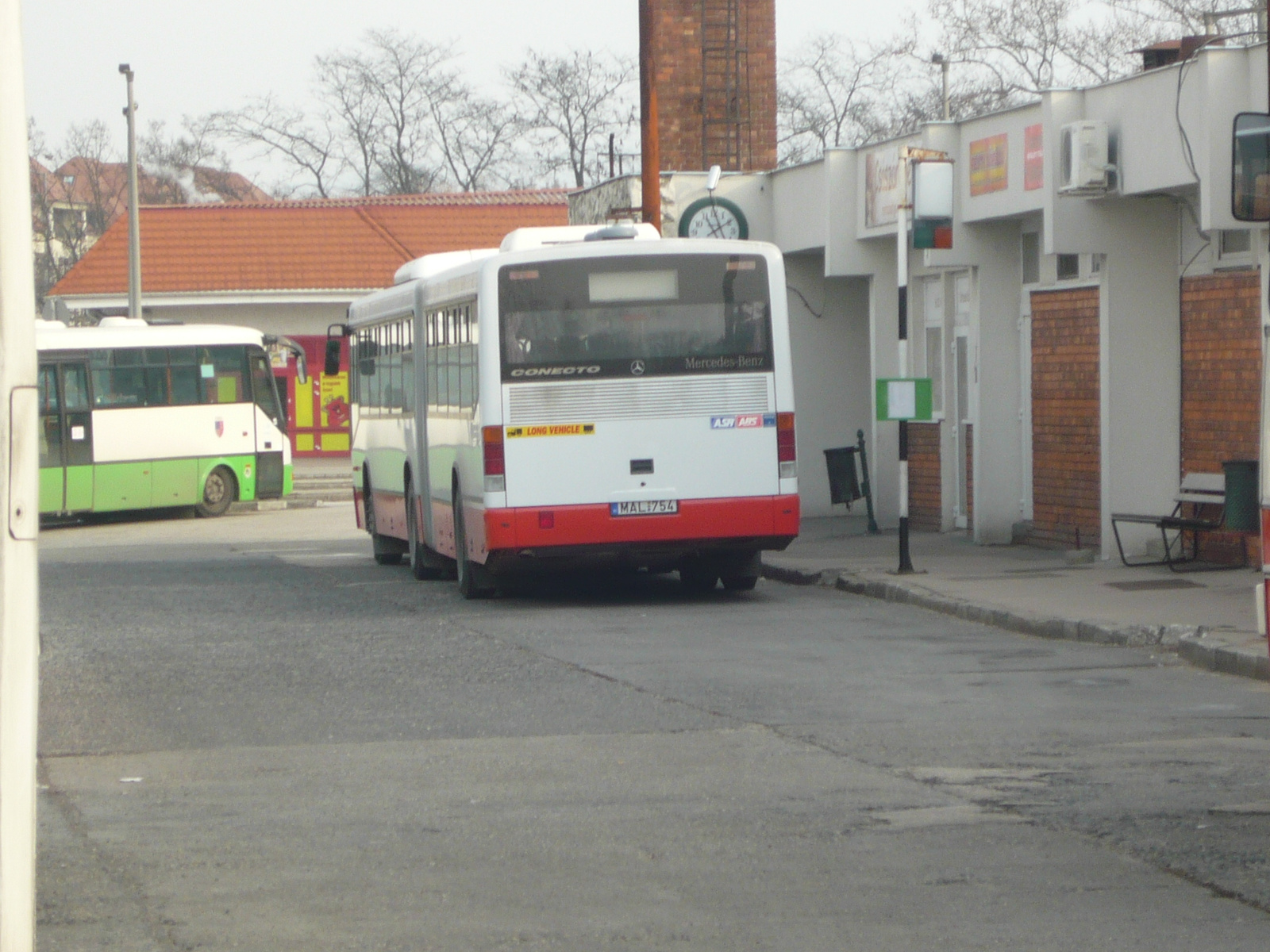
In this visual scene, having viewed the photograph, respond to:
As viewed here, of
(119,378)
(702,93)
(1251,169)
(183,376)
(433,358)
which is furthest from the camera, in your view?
(183,376)

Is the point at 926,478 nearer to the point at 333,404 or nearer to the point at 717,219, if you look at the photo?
the point at 717,219

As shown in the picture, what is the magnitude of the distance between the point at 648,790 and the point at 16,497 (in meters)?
4.84

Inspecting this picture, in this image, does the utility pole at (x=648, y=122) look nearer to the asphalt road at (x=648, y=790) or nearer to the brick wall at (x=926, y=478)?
the brick wall at (x=926, y=478)

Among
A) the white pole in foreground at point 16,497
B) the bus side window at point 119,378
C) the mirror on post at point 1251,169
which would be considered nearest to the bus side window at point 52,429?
the bus side window at point 119,378

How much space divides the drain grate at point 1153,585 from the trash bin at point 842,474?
7.45m

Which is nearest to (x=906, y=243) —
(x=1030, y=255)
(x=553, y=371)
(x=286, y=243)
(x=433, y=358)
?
(x=1030, y=255)

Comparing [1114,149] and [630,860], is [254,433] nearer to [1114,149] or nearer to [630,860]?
[1114,149]

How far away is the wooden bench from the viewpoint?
17.1 metres

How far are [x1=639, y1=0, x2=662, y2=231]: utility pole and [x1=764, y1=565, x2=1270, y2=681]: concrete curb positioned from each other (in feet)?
23.3

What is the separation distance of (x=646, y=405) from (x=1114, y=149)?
4874 millimetres

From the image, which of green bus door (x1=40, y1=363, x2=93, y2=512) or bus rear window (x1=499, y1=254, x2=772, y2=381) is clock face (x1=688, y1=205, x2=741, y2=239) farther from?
green bus door (x1=40, y1=363, x2=93, y2=512)

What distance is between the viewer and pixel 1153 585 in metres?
16.0

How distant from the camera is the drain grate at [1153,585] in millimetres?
15734

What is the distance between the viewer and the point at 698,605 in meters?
16.6
